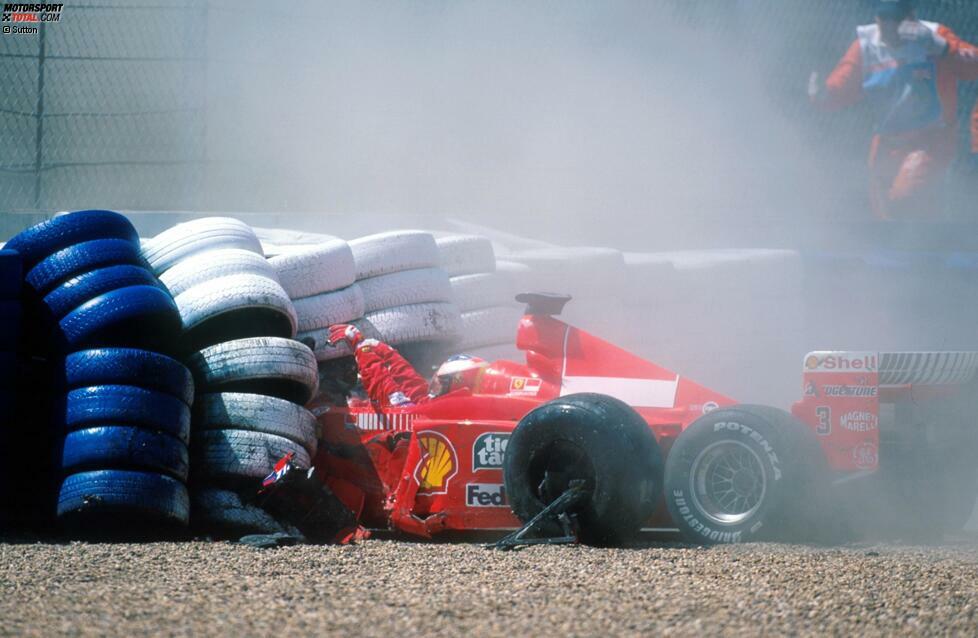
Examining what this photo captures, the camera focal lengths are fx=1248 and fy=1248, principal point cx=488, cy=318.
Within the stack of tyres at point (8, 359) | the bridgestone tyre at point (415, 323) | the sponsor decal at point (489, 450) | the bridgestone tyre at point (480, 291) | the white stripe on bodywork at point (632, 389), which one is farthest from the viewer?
the bridgestone tyre at point (480, 291)

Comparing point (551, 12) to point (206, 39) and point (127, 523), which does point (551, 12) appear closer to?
point (206, 39)

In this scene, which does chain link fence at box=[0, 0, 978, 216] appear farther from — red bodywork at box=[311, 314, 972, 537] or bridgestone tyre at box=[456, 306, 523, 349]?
red bodywork at box=[311, 314, 972, 537]

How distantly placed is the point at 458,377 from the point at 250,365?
0.99 meters

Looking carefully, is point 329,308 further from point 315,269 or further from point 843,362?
point 843,362

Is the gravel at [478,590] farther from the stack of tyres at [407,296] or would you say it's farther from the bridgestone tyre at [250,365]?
the stack of tyres at [407,296]

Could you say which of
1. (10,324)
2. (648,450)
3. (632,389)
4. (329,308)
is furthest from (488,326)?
(10,324)

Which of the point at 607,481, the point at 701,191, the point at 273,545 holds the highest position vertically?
the point at 701,191

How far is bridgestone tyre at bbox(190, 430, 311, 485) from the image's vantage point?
566 cm

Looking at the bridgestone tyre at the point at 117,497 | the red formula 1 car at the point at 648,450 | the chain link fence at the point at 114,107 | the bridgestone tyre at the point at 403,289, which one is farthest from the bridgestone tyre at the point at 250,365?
the chain link fence at the point at 114,107

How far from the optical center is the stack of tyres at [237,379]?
5.66m

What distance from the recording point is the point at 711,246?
11000 millimetres

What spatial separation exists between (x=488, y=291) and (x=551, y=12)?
498 cm

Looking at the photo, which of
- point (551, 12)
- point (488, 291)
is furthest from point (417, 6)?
point (488, 291)

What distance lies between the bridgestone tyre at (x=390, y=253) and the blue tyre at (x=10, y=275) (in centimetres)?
201
